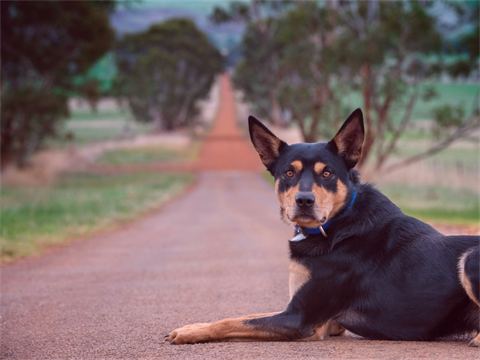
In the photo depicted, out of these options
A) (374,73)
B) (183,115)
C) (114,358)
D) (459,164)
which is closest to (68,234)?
(114,358)

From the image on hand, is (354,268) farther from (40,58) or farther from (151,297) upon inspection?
(40,58)

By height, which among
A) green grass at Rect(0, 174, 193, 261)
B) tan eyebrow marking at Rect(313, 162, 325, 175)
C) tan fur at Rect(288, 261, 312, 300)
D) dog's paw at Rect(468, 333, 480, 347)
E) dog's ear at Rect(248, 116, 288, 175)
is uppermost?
dog's ear at Rect(248, 116, 288, 175)

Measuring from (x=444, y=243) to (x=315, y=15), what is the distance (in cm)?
2307

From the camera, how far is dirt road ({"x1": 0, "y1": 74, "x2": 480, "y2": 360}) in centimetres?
398

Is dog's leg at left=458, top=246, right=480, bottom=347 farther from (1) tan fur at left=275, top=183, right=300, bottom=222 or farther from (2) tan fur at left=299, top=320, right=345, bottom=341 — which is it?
(1) tan fur at left=275, top=183, right=300, bottom=222

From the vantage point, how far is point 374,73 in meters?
23.0

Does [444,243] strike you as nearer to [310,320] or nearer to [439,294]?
[439,294]

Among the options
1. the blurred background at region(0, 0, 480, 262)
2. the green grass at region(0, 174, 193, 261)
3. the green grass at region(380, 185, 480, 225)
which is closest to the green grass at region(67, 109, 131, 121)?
the blurred background at region(0, 0, 480, 262)

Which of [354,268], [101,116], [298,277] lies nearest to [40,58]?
[298,277]

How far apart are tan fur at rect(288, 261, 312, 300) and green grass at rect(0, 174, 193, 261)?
6.63 meters

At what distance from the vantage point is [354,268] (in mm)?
4195

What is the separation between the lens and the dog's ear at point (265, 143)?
15.4 feet

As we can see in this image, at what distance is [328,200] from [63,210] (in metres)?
12.6

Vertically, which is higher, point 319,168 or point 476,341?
point 319,168
